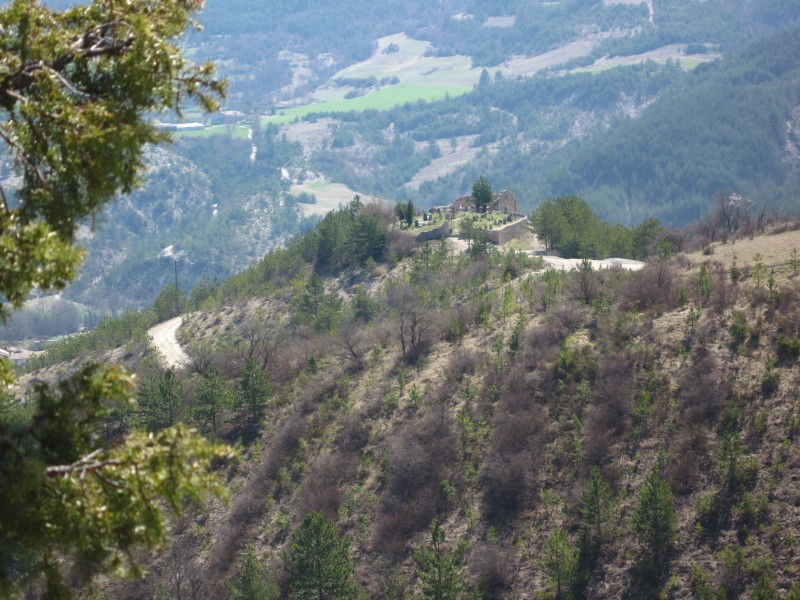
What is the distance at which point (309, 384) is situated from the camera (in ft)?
109

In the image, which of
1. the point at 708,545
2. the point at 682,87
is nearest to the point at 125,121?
the point at 708,545

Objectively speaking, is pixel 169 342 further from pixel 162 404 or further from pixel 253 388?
pixel 253 388

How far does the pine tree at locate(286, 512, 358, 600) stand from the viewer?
21250 millimetres

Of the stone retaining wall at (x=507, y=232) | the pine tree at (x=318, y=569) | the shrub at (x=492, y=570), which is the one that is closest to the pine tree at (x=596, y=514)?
the shrub at (x=492, y=570)

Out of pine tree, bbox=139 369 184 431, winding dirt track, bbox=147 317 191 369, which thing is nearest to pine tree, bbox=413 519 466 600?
pine tree, bbox=139 369 184 431

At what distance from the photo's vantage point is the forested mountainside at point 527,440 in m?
20.7

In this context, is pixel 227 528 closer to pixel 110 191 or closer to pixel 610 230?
pixel 110 191

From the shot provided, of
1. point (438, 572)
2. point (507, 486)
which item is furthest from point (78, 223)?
point (507, 486)

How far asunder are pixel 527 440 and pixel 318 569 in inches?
291

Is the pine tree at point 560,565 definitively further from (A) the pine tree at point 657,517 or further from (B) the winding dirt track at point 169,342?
(B) the winding dirt track at point 169,342

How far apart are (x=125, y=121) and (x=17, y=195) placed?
3.38 feet

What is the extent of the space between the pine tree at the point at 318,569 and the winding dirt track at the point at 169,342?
77.5 feet

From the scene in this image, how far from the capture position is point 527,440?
25.6 m

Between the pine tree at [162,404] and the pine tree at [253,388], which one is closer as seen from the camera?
the pine tree at [162,404]
